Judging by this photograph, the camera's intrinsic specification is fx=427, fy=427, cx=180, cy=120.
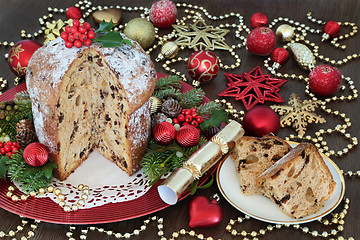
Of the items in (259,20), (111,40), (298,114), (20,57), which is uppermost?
(111,40)

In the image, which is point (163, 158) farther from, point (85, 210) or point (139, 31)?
point (139, 31)

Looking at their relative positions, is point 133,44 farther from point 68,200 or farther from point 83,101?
point 68,200

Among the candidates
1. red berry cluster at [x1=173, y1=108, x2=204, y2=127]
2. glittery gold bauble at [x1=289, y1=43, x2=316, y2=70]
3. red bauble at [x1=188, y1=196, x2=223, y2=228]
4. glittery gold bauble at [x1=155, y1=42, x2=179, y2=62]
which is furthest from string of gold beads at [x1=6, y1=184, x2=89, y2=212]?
glittery gold bauble at [x1=289, y1=43, x2=316, y2=70]

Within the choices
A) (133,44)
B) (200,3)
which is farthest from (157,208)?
(200,3)

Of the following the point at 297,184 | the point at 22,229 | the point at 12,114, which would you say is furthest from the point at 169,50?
the point at 22,229

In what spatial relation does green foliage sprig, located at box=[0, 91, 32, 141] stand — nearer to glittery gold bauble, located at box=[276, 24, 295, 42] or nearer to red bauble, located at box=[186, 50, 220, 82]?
red bauble, located at box=[186, 50, 220, 82]

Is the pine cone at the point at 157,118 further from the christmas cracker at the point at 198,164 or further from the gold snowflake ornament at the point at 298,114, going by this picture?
the gold snowflake ornament at the point at 298,114

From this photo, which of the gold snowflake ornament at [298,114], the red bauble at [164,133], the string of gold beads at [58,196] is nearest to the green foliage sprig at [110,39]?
the red bauble at [164,133]
